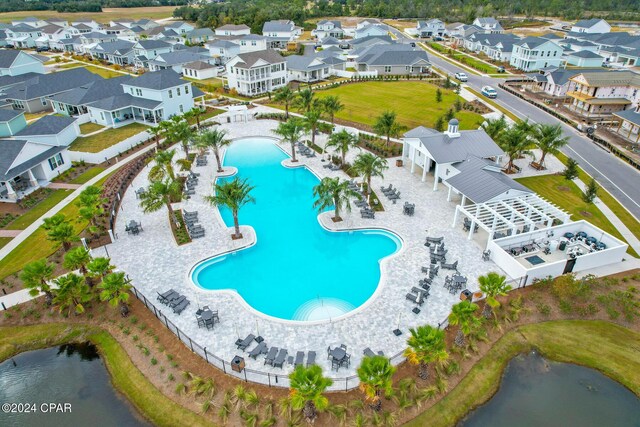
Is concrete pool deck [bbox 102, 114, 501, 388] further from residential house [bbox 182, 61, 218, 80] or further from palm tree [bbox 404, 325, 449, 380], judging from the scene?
residential house [bbox 182, 61, 218, 80]

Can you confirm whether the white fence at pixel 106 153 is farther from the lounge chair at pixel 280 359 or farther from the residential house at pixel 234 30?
the residential house at pixel 234 30

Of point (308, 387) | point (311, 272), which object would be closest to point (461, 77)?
point (311, 272)

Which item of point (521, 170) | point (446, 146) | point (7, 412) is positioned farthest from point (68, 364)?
point (521, 170)

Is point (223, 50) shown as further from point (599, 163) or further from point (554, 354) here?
point (554, 354)

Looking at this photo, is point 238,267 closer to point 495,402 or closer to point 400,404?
point 400,404

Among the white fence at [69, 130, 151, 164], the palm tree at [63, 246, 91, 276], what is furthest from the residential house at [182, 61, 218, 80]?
the palm tree at [63, 246, 91, 276]
